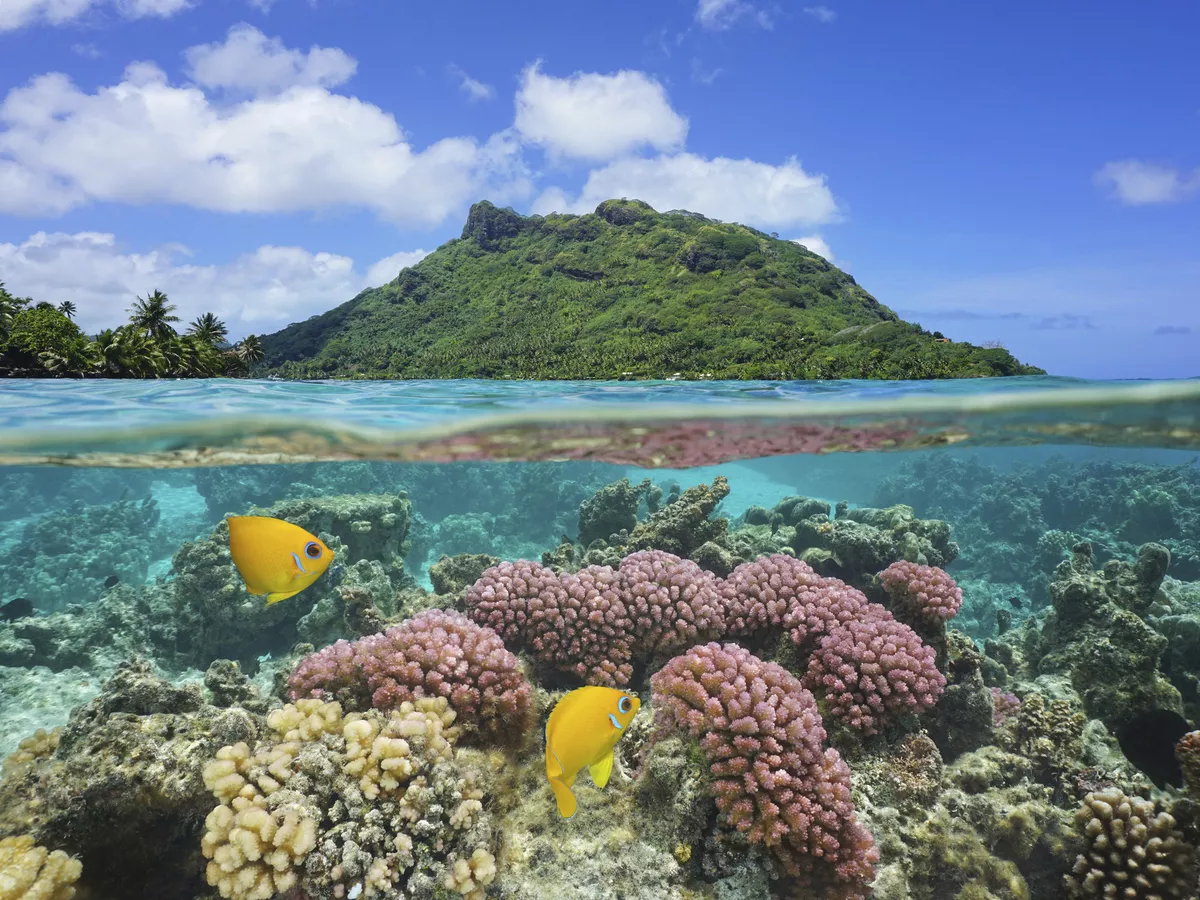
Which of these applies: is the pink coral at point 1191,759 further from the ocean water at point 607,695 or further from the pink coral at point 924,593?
the pink coral at point 924,593

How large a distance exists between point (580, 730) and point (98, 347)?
30.6m

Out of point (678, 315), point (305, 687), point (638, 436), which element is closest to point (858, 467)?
point (678, 315)

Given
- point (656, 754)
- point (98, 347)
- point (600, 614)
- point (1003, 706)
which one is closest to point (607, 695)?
point (656, 754)

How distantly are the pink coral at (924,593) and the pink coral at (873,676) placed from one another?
1.10 meters

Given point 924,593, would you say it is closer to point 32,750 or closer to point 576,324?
point 32,750

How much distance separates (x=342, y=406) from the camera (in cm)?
991

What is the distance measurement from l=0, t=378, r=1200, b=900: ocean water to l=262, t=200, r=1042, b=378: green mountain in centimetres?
1597

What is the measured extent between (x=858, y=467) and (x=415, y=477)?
34.9 metres

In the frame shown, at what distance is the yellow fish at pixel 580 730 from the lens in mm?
2947

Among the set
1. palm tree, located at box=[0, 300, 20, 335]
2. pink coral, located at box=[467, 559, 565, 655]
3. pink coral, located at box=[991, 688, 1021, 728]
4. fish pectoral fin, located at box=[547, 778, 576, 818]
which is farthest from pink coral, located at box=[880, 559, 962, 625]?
palm tree, located at box=[0, 300, 20, 335]

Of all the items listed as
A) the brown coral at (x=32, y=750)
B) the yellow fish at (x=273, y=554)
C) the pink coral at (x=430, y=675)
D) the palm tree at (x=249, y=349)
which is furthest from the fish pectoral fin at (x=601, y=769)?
the palm tree at (x=249, y=349)

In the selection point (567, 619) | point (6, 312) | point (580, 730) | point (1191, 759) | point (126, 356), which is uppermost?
point (6, 312)

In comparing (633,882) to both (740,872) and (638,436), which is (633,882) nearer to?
(740,872)

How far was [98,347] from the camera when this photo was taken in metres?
24.3
